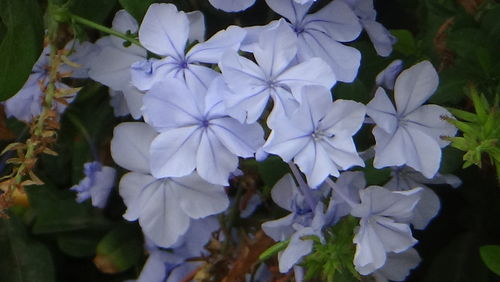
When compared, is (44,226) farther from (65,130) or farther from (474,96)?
(474,96)

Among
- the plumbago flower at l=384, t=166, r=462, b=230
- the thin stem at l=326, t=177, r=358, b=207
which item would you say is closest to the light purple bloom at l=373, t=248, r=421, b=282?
the plumbago flower at l=384, t=166, r=462, b=230

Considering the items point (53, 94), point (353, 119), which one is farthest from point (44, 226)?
point (353, 119)

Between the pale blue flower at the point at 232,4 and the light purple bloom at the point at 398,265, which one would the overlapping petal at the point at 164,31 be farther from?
the light purple bloom at the point at 398,265

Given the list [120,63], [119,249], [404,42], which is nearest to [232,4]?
[120,63]

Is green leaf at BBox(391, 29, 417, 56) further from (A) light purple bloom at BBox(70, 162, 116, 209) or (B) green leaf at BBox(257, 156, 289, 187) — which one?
(A) light purple bloom at BBox(70, 162, 116, 209)

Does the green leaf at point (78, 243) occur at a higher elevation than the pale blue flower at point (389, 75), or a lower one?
lower

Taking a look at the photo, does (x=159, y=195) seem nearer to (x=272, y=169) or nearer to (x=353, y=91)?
(x=272, y=169)

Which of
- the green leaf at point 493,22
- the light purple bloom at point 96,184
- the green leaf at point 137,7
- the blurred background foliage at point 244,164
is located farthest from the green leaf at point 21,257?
the green leaf at point 493,22
